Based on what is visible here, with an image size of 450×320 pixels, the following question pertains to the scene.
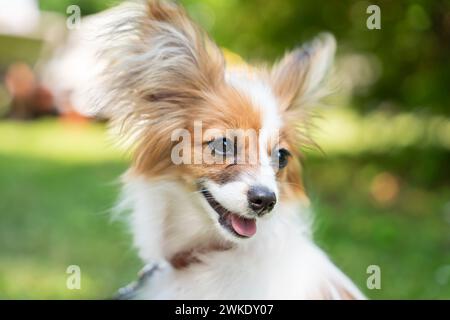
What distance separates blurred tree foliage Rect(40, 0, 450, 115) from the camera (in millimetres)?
8094

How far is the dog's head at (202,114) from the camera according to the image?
123 inches

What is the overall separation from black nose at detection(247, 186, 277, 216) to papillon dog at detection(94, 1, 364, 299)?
0.10 metres

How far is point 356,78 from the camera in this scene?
9555mm

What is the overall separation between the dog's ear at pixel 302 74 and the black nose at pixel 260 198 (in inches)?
23.4

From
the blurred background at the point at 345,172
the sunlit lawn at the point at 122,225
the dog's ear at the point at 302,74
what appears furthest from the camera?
the blurred background at the point at 345,172

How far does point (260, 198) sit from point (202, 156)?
37 centimetres

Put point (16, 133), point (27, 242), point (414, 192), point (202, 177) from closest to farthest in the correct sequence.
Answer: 1. point (202, 177)
2. point (27, 242)
3. point (414, 192)
4. point (16, 133)

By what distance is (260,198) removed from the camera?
2986mm

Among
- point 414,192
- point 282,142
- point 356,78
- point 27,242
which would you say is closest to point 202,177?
point 282,142

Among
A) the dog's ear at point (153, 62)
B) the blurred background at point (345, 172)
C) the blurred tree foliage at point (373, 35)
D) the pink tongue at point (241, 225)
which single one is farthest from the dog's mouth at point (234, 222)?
the blurred tree foliage at point (373, 35)

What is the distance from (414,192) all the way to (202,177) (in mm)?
5592

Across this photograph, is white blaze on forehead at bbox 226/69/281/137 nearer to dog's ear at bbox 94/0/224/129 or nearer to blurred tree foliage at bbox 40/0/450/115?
dog's ear at bbox 94/0/224/129

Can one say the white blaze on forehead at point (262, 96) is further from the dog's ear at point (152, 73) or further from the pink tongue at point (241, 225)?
the pink tongue at point (241, 225)
